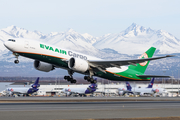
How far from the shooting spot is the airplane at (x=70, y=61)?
39.3 meters

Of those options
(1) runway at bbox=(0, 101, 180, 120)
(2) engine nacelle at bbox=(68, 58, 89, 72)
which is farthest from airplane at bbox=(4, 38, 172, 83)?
(1) runway at bbox=(0, 101, 180, 120)

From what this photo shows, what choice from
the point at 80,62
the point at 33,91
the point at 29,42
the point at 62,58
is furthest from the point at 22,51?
the point at 33,91

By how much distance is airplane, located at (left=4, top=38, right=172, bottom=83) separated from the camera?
39.3 meters

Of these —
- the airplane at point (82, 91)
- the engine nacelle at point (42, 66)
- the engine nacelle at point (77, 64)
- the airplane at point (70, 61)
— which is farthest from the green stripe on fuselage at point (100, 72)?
the airplane at point (82, 91)

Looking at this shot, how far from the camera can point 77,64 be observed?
140 ft

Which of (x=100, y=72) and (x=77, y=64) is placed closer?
(x=77, y=64)

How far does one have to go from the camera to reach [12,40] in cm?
3878

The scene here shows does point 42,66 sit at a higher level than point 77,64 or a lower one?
higher

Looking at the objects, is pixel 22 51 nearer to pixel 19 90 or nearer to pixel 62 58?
pixel 62 58

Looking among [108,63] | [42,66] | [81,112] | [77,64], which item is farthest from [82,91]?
[81,112]

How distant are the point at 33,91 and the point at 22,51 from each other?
216 ft

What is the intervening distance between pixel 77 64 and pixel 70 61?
1148 mm

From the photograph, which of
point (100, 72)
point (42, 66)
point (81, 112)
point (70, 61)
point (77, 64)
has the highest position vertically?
point (70, 61)

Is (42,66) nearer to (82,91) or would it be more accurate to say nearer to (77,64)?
(77,64)
